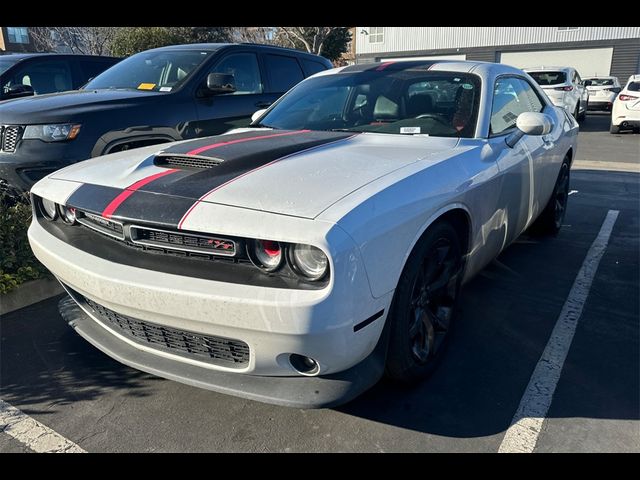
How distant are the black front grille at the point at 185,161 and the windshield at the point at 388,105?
1081 millimetres

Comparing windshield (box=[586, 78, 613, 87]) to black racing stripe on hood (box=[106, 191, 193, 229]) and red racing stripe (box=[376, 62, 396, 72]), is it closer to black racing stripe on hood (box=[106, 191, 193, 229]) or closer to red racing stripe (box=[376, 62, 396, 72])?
red racing stripe (box=[376, 62, 396, 72])

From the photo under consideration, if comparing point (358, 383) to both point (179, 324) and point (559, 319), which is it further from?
point (559, 319)

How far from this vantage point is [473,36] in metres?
29.8

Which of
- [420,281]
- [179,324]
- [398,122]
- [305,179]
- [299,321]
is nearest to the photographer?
[299,321]

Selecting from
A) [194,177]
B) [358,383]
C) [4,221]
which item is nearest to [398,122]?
[194,177]

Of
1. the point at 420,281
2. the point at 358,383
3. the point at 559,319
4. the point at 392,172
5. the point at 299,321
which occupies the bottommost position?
the point at 559,319

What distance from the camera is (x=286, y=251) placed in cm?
188

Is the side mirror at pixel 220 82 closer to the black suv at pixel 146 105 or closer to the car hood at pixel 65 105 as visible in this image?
the black suv at pixel 146 105

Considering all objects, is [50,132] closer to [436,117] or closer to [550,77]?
[436,117]

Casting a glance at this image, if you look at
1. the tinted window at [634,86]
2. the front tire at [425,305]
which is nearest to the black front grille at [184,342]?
the front tire at [425,305]

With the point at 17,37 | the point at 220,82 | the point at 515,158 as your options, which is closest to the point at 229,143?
the point at 515,158

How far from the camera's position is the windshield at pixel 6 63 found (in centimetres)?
632

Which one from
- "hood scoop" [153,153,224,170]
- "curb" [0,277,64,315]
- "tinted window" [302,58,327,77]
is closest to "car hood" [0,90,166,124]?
"curb" [0,277,64,315]

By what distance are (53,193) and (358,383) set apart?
1.67 m
